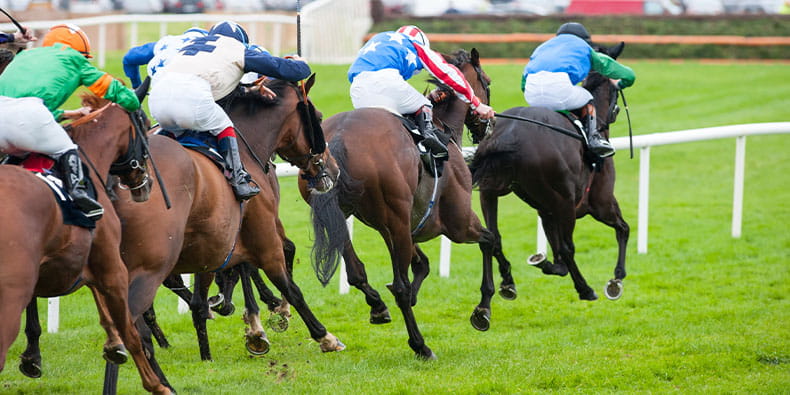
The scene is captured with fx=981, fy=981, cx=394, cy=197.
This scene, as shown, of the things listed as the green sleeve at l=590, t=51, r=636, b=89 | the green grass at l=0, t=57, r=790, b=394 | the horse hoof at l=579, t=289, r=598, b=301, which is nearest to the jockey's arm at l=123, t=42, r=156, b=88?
the green grass at l=0, t=57, r=790, b=394

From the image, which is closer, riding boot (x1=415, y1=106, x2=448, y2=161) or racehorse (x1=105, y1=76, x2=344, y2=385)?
racehorse (x1=105, y1=76, x2=344, y2=385)

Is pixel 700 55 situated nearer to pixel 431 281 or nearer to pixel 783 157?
pixel 783 157

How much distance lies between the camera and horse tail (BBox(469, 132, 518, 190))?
7.39 meters

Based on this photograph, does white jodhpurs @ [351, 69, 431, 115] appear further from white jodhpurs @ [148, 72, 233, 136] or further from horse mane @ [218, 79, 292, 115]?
white jodhpurs @ [148, 72, 233, 136]

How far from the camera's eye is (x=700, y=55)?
22.0 meters

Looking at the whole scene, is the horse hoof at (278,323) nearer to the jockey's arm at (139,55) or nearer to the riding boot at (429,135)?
the riding boot at (429,135)

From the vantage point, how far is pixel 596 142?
25.2 feet

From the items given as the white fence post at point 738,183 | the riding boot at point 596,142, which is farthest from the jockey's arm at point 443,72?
the white fence post at point 738,183

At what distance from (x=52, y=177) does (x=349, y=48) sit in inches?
641

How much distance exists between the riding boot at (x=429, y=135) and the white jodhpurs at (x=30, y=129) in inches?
107

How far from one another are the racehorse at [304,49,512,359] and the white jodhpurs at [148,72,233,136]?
3.50ft

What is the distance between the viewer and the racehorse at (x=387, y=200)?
6098 millimetres

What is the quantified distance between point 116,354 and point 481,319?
307cm

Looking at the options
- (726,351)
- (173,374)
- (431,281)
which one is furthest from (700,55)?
(173,374)
